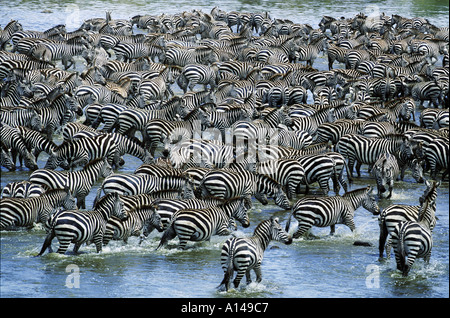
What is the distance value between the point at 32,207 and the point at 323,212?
4.75 metres

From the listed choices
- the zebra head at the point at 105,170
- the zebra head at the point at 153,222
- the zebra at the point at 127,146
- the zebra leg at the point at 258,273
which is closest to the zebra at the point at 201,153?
the zebra at the point at 127,146

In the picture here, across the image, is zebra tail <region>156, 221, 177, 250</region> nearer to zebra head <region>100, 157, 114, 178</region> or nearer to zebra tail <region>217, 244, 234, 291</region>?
zebra tail <region>217, 244, 234, 291</region>

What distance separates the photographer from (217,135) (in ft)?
69.6

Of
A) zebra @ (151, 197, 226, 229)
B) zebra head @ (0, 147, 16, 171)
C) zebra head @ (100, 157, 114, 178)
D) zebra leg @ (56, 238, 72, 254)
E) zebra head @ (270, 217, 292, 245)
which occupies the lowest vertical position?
zebra head @ (0, 147, 16, 171)

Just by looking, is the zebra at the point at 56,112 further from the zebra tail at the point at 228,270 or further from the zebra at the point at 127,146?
the zebra tail at the point at 228,270

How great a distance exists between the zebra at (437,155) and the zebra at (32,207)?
8.32 metres

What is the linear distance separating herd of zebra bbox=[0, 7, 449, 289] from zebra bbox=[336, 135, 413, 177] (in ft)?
0.09

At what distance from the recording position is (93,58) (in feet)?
94.6

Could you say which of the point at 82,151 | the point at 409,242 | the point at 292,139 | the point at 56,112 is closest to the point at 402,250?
the point at 409,242

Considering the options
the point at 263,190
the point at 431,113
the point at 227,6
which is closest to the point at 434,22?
the point at 227,6

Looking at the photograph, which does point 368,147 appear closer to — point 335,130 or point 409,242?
point 335,130

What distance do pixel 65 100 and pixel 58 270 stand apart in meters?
8.88

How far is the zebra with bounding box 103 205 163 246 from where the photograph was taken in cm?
1416

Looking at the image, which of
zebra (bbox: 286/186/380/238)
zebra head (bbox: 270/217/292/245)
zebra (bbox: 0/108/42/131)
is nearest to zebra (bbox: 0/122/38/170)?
zebra (bbox: 0/108/42/131)
